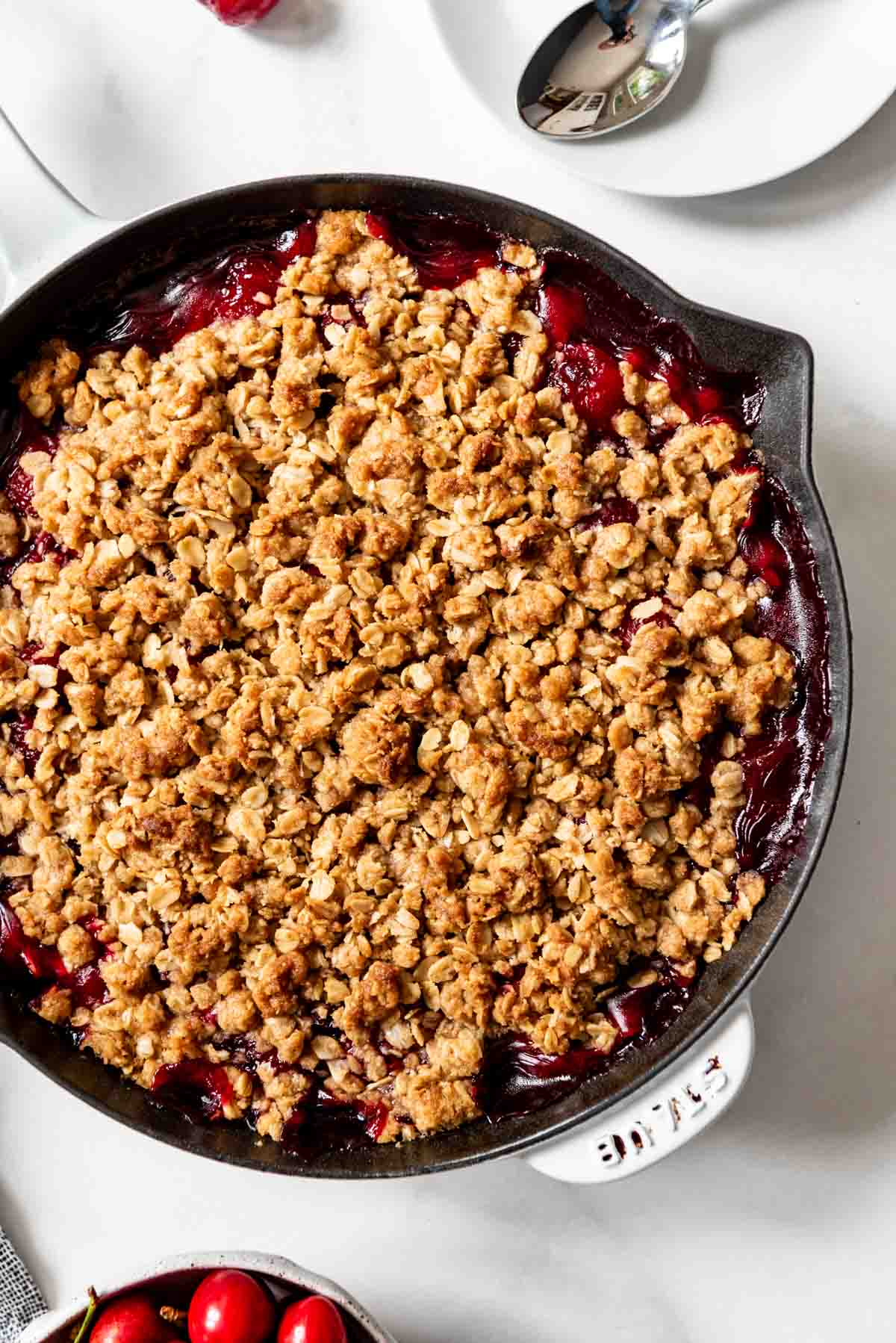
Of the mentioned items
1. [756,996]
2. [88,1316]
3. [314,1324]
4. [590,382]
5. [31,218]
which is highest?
[31,218]

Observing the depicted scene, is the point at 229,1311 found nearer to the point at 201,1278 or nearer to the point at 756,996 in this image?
the point at 201,1278

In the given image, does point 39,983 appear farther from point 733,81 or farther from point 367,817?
point 733,81

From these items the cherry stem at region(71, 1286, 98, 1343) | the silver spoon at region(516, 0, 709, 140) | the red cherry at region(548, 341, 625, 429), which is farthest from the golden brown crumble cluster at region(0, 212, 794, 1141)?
the silver spoon at region(516, 0, 709, 140)

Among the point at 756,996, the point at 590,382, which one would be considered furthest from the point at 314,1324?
the point at 590,382

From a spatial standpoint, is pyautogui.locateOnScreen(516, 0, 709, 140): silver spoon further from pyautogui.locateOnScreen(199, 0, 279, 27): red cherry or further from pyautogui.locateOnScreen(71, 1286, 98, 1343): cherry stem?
pyautogui.locateOnScreen(71, 1286, 98, 1343): cherry stem

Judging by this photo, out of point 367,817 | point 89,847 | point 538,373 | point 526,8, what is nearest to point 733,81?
point 526,8
